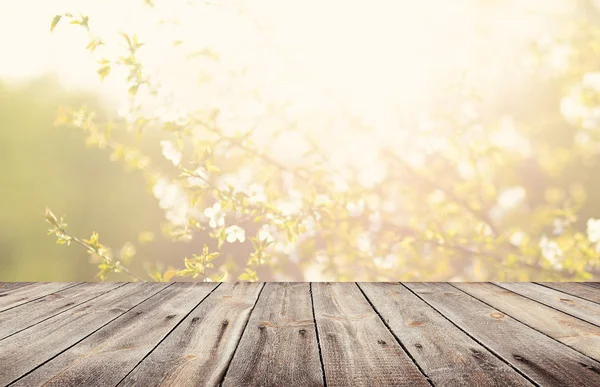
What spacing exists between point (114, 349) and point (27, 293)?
0.85 metres

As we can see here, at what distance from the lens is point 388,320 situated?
117 centimetres

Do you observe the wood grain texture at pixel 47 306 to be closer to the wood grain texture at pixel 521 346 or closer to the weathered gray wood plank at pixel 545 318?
the wood grain texture at pixel 521 346

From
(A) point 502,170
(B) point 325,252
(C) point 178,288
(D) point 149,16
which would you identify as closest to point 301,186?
(B) point 325,252

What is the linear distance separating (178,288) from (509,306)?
98 centimetres

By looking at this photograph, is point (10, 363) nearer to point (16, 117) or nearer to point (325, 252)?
point (325, 252)

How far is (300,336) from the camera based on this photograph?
102 centimetres

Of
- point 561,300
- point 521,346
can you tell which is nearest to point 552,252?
point 561,300

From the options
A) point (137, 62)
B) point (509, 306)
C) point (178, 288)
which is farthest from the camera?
point (137, 62)

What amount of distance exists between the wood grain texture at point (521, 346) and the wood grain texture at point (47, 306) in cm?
96

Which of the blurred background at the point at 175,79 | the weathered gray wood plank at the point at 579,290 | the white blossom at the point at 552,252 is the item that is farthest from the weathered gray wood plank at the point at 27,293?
the white blossom at the point at 552,252

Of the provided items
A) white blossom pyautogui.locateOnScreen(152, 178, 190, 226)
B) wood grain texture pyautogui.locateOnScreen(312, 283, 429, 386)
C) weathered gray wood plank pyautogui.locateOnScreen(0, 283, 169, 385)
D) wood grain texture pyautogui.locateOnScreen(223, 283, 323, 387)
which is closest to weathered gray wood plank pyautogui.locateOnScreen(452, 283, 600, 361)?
wood grain texture pyautogui.locateOnScreen(312, 283, 429, 386)

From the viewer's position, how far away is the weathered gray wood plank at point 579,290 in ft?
4.99

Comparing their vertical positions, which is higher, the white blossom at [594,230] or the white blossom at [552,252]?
the white blossom at [594,230]

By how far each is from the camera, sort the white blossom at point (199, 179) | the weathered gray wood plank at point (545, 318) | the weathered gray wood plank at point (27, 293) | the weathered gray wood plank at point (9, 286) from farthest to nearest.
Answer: the white blossom at point (199, 179)
the weathered gray wood plank at point (9, 286)
the weathered gray wood plank at point (27, 293)
the weathered gray wood plank at point (545, 318)
